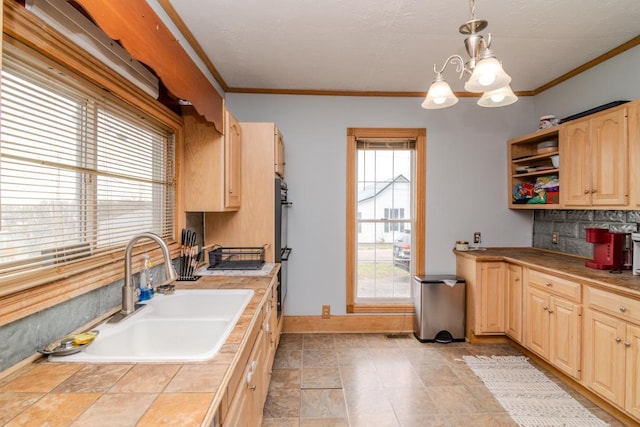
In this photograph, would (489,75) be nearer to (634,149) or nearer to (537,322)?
(634,149)

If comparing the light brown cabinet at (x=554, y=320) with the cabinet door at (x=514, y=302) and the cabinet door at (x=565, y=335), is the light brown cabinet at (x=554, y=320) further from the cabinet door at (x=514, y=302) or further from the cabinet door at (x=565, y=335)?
the cabinet door at (x=514, y=302)

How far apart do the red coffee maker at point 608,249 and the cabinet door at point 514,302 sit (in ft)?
2.09

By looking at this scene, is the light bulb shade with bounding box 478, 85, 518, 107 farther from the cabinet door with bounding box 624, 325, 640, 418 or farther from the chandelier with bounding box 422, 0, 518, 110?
the cabinet door with bounding box 624, 325, 640, 418

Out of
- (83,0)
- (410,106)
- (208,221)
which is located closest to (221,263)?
(208,221)

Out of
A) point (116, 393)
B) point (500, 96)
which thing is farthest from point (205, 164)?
point (500, 96)

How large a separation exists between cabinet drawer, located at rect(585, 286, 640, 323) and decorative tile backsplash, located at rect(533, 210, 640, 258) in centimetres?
83

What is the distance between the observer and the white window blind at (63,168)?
113cm

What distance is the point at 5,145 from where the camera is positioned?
3.63 feet

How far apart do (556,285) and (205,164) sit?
9.67 ft

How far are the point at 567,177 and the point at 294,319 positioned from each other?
9.89 feet

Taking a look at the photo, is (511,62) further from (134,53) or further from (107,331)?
(107,331)

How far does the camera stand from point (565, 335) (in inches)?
99.8

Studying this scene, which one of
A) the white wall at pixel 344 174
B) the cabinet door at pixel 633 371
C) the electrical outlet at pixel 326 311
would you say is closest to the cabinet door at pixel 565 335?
the cabinet door at pixel 633 371

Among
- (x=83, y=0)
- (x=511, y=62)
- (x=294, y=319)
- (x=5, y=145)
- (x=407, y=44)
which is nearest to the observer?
(x=83, y=0)
